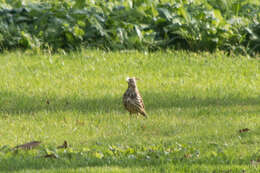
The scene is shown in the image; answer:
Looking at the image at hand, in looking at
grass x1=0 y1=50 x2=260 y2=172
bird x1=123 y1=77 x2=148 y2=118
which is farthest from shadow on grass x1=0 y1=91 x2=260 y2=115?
bird x1=123 y1=77 x2=148 y2=118

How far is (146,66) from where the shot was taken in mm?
10484

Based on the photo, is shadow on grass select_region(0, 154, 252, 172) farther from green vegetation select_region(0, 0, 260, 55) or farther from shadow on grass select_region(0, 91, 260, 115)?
green vegetation select_region(0, 0, 260, 55)

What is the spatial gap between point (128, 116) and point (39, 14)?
4892 mm

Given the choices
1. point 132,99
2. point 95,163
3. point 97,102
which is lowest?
point 95,163

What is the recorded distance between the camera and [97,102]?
27.4ft

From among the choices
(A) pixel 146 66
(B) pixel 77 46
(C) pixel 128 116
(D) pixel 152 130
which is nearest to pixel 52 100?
(C) pixel 128 116

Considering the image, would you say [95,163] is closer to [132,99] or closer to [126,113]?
[132,99]

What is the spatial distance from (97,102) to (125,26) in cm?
361

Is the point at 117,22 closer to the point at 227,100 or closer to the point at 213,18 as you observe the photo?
the point at 213,18

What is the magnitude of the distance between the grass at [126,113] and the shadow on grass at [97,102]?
0.01 metres

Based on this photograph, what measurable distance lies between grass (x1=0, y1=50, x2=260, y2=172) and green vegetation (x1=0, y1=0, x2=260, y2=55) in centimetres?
43

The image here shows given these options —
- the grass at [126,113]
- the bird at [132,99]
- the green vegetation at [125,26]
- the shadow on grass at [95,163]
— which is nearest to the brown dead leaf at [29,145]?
the grass at [126,113]

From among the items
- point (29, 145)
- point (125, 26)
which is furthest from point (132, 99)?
point (125, 26)

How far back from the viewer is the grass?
5.93m
